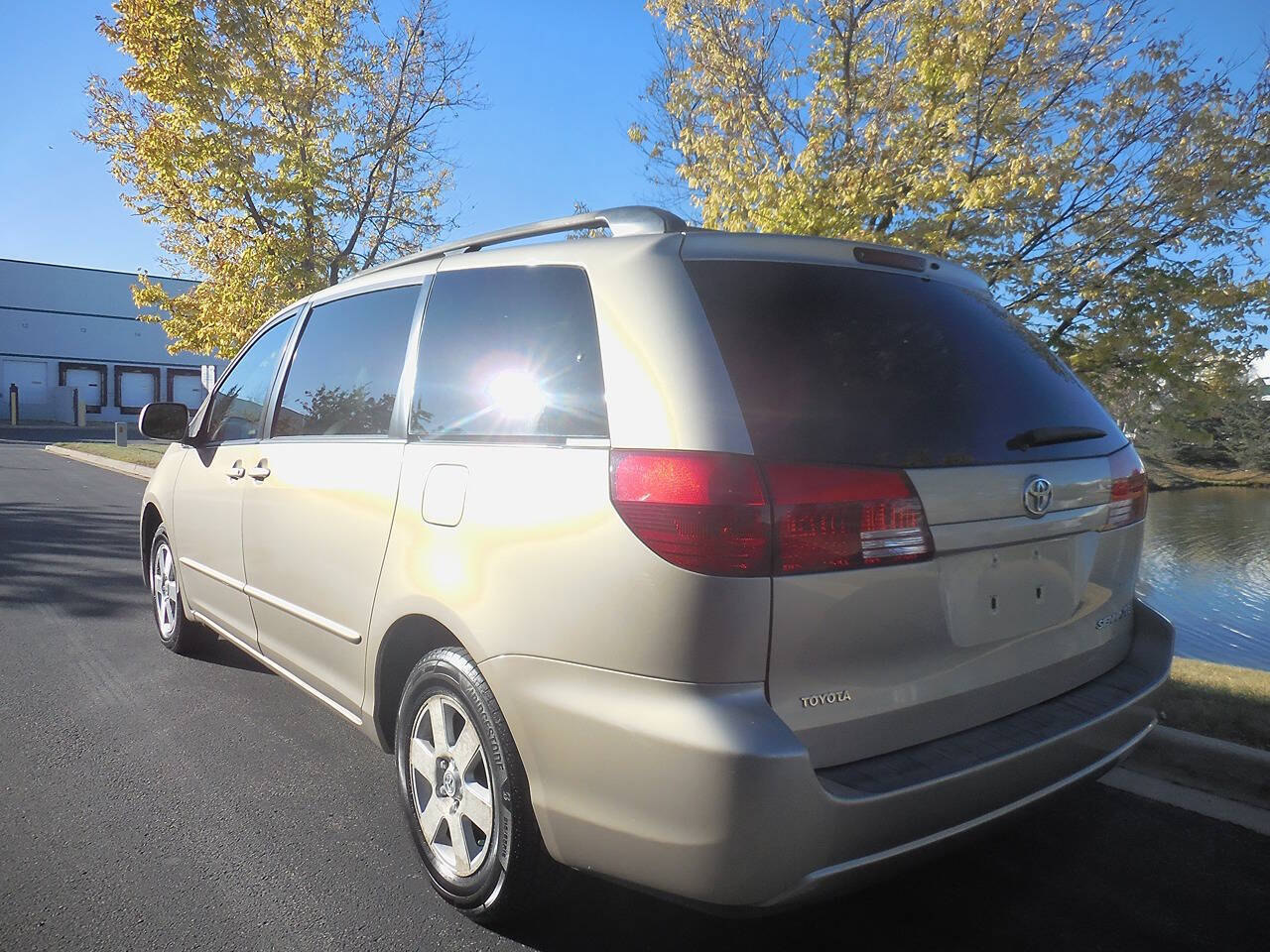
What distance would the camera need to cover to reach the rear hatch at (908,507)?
196 centimetres

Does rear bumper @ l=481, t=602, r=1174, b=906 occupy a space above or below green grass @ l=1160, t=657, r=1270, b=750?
above

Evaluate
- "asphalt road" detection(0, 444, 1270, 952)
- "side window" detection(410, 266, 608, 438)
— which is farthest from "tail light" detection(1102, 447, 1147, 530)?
"side window" detection(410, 266, 608, 438)

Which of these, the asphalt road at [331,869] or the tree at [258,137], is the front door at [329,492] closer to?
the asphalt road at [331,869]

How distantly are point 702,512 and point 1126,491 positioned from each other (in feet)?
4.64

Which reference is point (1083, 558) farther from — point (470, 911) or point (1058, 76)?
point (1058, 76)

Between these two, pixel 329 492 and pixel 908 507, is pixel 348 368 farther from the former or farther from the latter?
pixel 908 507

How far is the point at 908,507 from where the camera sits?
203 centimetres

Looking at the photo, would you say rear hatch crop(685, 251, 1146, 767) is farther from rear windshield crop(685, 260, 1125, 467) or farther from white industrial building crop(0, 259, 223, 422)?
white industrial building crop(0, 259, 223, 422)

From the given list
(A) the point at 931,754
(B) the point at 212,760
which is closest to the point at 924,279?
(A) the point at 931,754

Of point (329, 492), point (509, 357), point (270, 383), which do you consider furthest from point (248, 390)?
point (509, 357)

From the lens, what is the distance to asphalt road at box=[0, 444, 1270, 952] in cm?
245

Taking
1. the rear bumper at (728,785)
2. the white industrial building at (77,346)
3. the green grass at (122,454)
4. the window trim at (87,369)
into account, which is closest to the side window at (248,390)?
the rear bumper at (728,785)

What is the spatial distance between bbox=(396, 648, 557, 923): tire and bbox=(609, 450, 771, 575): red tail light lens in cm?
68

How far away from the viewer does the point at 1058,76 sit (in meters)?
8.48
